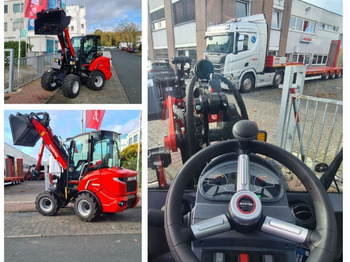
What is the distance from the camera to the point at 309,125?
49.6 inches

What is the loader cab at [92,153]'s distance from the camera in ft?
7.67

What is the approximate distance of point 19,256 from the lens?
1925mm

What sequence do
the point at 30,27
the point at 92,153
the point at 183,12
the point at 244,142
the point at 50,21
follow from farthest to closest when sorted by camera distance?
the point at 92,153 → the point at 50,21 → the point at 30,27 → the point at 183,12 → the point at 244,142

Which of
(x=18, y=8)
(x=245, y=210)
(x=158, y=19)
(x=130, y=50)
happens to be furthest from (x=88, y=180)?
(x=245, y=210)

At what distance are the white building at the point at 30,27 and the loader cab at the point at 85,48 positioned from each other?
0.14 meters

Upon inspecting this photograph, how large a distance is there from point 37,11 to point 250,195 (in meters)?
2.42

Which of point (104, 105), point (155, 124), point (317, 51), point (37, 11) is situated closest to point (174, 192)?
point (155, 124)

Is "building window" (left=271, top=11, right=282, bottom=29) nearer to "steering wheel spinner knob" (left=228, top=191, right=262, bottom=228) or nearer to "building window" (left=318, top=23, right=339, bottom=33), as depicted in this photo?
"building window" (left=318, top=23, right=339, bottom=33)

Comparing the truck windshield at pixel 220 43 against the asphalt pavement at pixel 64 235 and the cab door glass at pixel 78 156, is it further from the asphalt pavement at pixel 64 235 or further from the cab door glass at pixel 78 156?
the cab door glass at pixel 78 156

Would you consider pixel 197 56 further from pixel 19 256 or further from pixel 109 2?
pixel 19 256

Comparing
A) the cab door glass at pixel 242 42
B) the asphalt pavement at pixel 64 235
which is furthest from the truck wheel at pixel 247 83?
the asphalt pavement at pixel 64 235

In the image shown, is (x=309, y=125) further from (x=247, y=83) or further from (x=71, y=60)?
(x=71, y=60)

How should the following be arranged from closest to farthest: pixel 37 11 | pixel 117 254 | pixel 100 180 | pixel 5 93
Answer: pixel 5 93 < pixel 117 254 < pixel 37 11 < pixel 100 180

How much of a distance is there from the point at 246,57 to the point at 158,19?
404 mm
